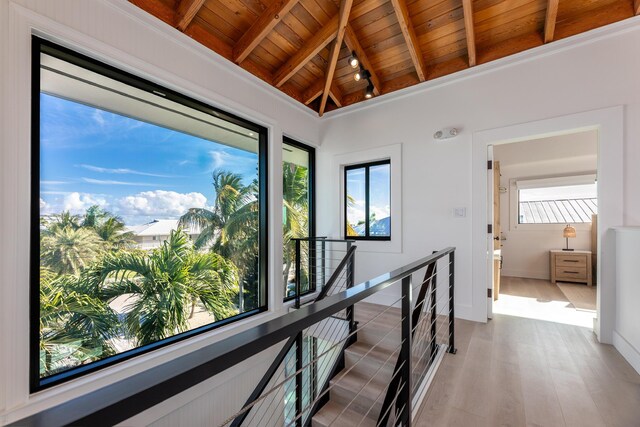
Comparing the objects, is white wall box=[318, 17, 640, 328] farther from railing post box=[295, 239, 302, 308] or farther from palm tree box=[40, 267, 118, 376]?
palm tree box=[40, 267, 118, 376]

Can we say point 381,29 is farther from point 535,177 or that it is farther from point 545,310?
point 535,177

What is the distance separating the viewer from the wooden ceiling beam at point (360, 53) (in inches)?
117

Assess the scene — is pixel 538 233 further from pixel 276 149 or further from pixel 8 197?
pixel 8 197

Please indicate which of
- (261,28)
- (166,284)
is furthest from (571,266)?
(166,284)

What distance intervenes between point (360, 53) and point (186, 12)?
6.13ft

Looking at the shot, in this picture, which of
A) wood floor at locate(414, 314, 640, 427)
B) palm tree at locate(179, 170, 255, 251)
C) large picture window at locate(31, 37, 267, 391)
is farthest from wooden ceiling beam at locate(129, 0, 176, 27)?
wood floor at locate(414, 314, 640, 427)

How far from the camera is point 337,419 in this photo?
85.3 inches

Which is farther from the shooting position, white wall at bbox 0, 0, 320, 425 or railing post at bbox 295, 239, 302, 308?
railing post at bbox 295, 239, 302, 308

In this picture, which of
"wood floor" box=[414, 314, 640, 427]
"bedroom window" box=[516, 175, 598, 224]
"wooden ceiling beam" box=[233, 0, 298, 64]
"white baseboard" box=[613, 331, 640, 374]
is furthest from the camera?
"bedroom window" box=[516, 175, 598, 224]

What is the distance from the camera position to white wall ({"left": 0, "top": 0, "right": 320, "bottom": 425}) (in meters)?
1.51

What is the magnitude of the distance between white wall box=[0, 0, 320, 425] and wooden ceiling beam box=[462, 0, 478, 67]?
2.35 meters

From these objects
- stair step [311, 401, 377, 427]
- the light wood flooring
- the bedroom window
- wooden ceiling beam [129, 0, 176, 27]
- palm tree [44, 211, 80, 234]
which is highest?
wooden ceiling beam [129, 0, 176, 27]

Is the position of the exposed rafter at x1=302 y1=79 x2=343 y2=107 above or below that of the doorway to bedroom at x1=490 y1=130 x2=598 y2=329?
above

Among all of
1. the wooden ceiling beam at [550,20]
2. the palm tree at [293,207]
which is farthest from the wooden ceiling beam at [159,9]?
the wooden ceiling beam at [550,20]
